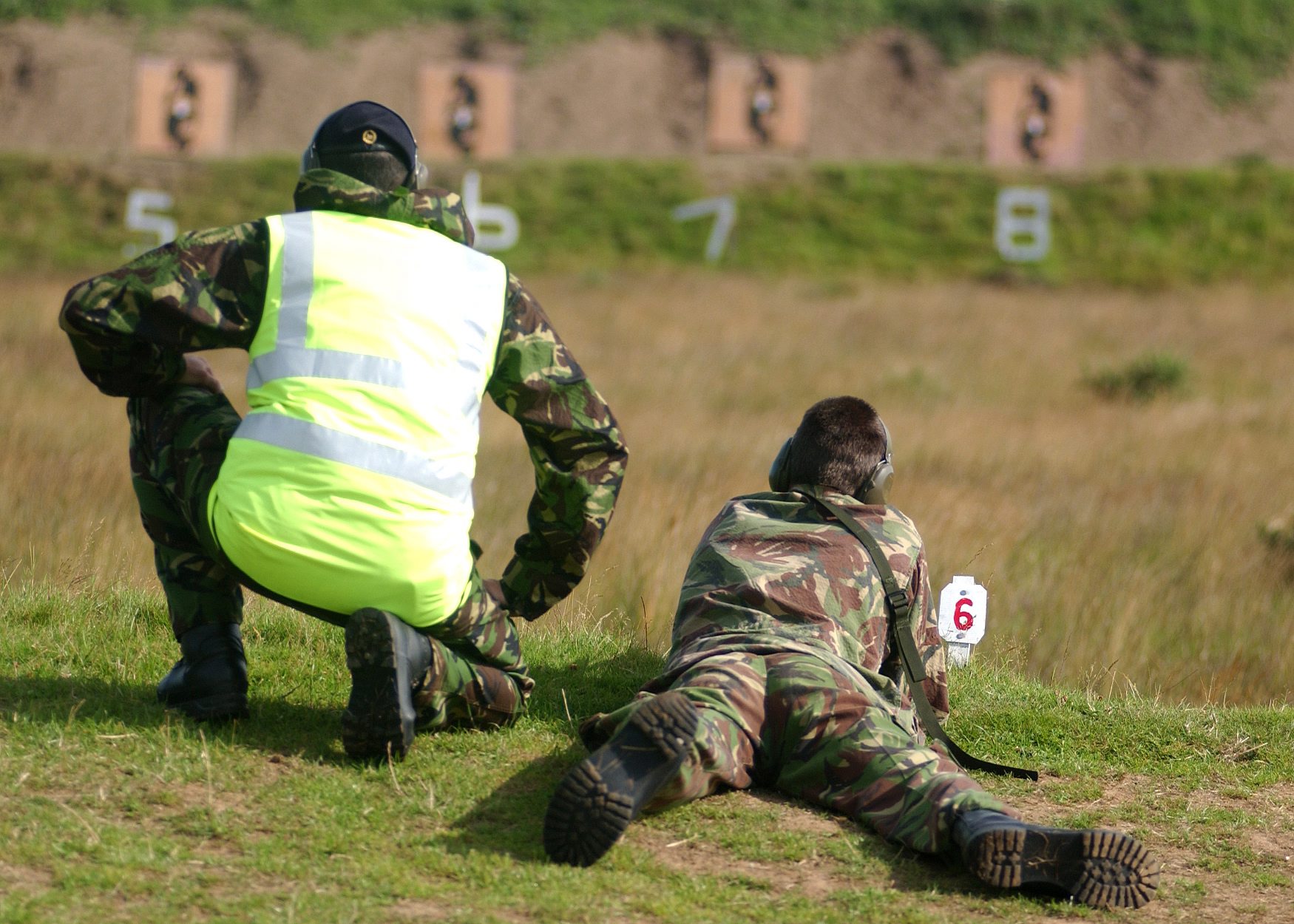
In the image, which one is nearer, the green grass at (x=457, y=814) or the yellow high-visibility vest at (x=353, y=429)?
the green grass at (x=457, y=814)

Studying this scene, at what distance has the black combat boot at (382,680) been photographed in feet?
11.5

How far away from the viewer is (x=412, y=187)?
3996mm

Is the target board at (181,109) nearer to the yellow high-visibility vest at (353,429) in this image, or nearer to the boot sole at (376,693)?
the yellow high-visibility vest at (353,429)

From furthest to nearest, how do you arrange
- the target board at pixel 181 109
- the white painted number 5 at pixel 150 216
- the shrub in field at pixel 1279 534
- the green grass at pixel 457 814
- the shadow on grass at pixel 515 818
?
the target board at pixel 181 109
the white painted number 5 at pixel 150 216
the shrub in field at pixel 1279 534
the shadow on grass at pixel 515 818
the green grass at pixel 457 814

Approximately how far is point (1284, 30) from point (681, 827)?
3982cm

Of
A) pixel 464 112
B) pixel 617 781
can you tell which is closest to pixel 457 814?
pixel 617 781

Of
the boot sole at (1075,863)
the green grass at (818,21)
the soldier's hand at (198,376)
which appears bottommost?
the boot sole at (1075,863)

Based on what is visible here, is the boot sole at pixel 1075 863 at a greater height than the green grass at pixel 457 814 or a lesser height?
greater

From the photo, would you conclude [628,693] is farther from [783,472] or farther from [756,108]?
[756,108]

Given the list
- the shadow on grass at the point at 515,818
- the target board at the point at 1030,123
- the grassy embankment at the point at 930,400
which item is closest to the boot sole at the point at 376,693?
the shadow on grass at the point at 515,818

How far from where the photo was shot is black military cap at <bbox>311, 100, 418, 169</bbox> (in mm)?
A: 3869

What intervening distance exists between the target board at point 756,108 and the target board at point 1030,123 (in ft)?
14.3

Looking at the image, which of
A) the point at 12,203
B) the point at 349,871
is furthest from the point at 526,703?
the point at 12,203

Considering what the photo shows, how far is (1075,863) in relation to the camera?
331 centimetres
